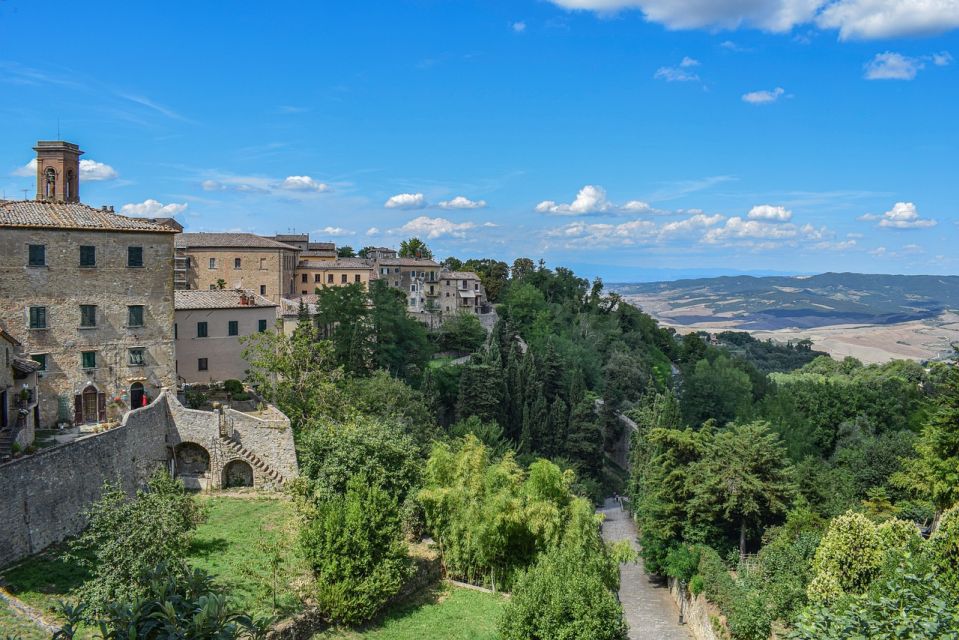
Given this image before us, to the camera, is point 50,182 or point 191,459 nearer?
point 191,459

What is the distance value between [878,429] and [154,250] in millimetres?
68568

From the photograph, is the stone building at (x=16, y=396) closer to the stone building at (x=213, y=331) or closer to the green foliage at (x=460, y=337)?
the stone building at (x=213, y=331)

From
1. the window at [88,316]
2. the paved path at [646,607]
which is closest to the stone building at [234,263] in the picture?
the window at [88,316]

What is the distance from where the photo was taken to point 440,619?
82.3 feet

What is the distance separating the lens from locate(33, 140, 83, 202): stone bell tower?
40531 mm

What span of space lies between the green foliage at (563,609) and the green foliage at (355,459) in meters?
8.76

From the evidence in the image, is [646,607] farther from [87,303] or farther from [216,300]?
[87,303]

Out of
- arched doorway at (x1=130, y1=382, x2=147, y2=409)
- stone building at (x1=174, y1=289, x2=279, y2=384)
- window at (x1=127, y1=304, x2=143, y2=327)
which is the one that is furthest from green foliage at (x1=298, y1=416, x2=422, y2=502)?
stone building at (x1=174, y1=289, x2=279, y2=384)

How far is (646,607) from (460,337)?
146 ft

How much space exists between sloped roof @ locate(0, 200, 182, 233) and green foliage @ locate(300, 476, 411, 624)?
1881 centimetres

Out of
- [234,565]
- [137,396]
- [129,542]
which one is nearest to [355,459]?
[234,565]

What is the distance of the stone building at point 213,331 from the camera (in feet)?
138

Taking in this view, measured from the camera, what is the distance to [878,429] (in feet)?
228

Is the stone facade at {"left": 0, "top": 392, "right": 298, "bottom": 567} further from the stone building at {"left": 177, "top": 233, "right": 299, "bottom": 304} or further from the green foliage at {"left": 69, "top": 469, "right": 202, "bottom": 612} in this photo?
the stone building at {"left": 177, "top": 233, "right": 299, "bottom": 304}
